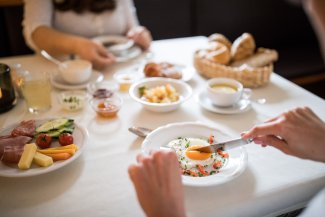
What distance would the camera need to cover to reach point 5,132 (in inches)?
44.1

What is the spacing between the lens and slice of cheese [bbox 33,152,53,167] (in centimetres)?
95

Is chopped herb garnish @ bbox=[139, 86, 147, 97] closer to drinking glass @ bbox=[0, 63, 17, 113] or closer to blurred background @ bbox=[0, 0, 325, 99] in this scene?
drinking glass @ bbox=[0, 63, 17, 113]

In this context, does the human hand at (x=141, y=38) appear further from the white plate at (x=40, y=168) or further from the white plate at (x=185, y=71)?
the white plate at (x=40, y=168)

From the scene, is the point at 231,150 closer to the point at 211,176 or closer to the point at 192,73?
the point at 211,176

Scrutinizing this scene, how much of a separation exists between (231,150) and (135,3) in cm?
201

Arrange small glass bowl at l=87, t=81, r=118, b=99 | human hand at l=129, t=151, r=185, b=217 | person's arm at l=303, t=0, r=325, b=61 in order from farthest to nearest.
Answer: small glass bowl at l=87, t=81, r=118, b=99 < human hand at l=129, t=151, r=185, b=217 < person's arm at l=303, t=0, r=325, b=61

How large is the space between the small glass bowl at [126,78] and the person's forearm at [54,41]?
271 mm

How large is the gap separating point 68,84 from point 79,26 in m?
0.59

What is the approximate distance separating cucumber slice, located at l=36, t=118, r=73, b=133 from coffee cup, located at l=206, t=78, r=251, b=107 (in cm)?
53

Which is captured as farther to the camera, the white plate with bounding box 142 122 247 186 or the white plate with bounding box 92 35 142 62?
the white plate with bounding box 92 35 142 62

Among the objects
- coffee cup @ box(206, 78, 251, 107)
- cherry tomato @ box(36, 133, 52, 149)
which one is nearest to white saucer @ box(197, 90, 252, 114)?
coffee cup @ box(206, 78, 251, 107)

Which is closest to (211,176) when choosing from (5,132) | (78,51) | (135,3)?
(5,132)

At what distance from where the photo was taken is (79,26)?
78.1 inches

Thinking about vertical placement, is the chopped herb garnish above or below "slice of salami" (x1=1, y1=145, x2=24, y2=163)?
below
